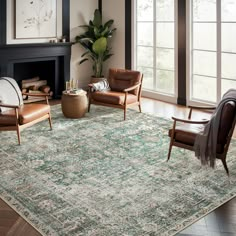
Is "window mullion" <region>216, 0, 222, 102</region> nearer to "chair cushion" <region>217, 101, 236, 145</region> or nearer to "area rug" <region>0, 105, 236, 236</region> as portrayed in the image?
"area rug" <region>0, 105, 236, 236</region>

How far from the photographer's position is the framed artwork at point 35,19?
24.6ft

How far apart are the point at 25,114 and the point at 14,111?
0.21 metres

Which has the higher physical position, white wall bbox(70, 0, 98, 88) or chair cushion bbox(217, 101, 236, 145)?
white wall bbox(70, 0, 98, 88)

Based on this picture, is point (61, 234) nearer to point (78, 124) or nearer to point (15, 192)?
point (15, 192)

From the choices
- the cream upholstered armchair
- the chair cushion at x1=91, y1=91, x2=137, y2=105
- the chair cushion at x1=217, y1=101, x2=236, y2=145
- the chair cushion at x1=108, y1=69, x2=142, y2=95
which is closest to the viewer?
the chair cushion at x1=217, y1=101, x2=236, y2=145

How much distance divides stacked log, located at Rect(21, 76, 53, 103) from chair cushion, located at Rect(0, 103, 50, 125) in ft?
7.79

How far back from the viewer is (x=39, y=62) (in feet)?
27.3

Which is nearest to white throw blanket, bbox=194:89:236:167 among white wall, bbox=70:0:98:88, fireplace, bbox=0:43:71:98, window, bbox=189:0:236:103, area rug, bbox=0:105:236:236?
area rug, bbox=0:105:236:236

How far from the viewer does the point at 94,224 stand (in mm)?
3133

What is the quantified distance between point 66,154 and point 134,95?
222cm

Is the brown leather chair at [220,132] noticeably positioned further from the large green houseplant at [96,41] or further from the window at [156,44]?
the large green houseplant at [96,41]

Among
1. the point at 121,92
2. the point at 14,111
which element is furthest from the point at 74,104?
the point at 14,111

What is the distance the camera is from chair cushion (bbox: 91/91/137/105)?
→ 20.8 ft

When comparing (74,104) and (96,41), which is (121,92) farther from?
(96,41)
